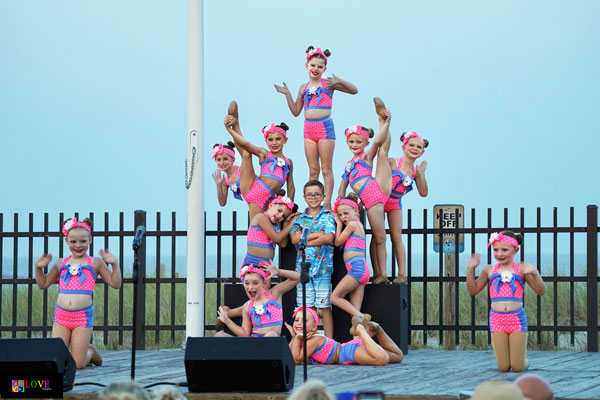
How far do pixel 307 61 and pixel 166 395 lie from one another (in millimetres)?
8459

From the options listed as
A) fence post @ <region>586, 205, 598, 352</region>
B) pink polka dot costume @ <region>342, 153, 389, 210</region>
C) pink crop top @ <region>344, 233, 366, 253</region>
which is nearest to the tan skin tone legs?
pink crop top @ <region>344, 233, 366, 253</region>

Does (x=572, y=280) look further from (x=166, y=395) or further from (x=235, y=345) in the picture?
(x=166, y=395)

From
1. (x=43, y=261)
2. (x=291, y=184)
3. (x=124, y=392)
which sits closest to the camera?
(x=124, y=392)

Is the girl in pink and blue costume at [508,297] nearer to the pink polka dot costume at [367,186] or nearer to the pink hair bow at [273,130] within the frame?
the pink polka dot costume at [367,186]

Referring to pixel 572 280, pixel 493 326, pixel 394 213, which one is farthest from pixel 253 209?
pixel 572 280

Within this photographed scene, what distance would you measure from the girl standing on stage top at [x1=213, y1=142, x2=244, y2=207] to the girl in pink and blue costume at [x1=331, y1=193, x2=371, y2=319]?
173cm

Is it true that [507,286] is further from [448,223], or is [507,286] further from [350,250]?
[448,223]

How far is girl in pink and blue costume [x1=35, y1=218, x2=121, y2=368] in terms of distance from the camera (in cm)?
1040

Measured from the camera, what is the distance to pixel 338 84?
12.4 m

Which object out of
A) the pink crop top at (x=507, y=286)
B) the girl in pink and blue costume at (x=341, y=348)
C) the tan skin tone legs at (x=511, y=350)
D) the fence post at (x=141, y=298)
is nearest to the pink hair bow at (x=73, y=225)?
the girl in pink and blue costume at (x=341, y=348)

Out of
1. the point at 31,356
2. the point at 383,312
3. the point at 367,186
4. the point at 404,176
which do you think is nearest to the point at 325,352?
the point at 383,312

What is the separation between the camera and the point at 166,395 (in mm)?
4461

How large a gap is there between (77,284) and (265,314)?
2009mm

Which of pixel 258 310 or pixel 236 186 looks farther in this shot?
pixel 236 186
